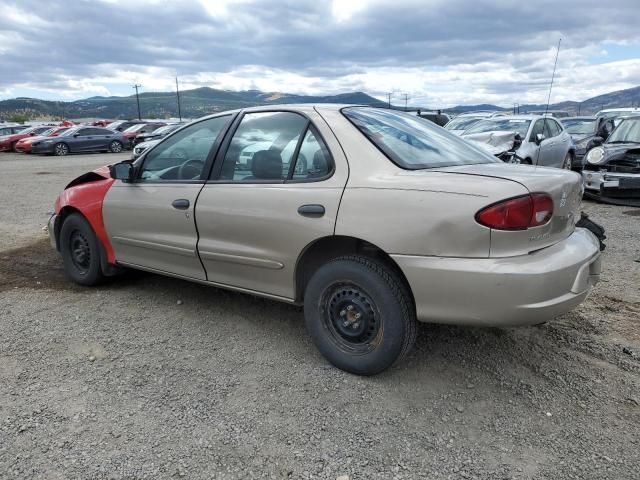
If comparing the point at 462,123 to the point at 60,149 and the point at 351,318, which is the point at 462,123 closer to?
the point at 351,318

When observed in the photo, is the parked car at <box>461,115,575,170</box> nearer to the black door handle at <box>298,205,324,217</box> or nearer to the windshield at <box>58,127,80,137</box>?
the black door handle at <box>298,205,324,217</box>

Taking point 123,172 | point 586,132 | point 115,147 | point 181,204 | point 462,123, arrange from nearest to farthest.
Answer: point 181,204
point 123,172
point 462,123
point 586,132
point 115,147

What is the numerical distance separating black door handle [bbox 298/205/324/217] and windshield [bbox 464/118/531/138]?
316 inches

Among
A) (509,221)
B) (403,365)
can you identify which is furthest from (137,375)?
(509,221)

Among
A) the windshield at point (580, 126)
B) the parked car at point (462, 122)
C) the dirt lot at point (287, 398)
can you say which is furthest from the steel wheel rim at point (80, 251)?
the windshield at point (580, 126)

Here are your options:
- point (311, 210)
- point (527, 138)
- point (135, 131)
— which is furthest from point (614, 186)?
point (135, 131)

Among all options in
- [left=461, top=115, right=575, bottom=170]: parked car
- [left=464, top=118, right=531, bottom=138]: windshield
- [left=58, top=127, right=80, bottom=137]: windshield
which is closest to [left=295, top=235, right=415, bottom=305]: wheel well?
[left=461, top=115, right=575, bottom=170]: parked car

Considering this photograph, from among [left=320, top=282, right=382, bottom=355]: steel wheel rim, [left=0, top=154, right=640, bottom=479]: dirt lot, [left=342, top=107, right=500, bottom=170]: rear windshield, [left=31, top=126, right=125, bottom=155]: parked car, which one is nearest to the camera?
[left=0, top=154, right=640, bottom=479]: dirt lot

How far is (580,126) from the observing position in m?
16.4

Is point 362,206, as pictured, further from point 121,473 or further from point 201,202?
point 121,473

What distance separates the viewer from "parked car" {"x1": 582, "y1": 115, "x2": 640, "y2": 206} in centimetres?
852

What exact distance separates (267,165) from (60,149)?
2468 cm

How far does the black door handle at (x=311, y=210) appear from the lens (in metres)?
2.91

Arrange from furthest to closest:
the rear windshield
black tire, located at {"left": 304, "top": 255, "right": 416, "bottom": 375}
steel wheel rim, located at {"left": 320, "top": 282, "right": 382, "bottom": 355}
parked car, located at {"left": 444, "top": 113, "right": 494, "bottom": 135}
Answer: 1. parked car, located at {"left": 444, "top": 113, "right": 494, "bottom": 135}
2. the rear windshield
3. steel wheel rim, located at {"left": 320, "top": 282, "right": 382, "bottom": 355}
4. black tire, located at {"left": 304, "top": 255, "right": 416, "bottom": 375}
